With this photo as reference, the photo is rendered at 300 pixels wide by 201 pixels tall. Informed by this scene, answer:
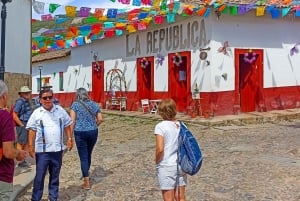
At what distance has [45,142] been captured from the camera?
6.07 m

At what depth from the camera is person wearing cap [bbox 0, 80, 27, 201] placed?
4039 mm

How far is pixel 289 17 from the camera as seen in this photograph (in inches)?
725

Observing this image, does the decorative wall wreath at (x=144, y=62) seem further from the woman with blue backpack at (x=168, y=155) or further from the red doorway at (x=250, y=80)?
the woman with blue backpack at (x=168, y=155)

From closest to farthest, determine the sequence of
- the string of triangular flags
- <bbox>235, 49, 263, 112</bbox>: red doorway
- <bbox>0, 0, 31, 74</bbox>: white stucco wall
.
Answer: <bbox>0, 0, 31, 74</bbox>: white stucco wall < the string of triangular flags < <bbox>235, 49, 263, 112</bbox>: red doorway

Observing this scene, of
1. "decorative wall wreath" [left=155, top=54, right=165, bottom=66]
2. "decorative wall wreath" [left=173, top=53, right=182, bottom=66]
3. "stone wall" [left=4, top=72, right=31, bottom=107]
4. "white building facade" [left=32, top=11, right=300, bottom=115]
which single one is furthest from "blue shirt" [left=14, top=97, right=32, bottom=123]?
"decorative wall wreath" [left=155, top=54, right=165, bottom=66]

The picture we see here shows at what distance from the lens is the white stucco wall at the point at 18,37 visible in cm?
1316

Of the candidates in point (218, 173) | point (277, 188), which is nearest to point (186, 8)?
point (218, 173)

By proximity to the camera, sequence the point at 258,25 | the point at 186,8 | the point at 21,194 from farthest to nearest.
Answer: the point at 258,25
the point at 186,8
the point at 21,194

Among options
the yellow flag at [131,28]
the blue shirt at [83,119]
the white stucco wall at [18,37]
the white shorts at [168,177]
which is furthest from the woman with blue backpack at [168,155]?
the yellow flag at [131,28]

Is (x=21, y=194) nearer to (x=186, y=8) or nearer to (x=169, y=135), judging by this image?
(x=169, y=135)

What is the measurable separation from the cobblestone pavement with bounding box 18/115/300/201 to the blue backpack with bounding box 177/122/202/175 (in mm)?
1864

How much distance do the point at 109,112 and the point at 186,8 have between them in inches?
283

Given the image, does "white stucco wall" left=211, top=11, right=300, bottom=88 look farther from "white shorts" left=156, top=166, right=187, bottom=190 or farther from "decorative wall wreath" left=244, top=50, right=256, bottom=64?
"white shorts" left=156, top=166, right=187, bottom=190

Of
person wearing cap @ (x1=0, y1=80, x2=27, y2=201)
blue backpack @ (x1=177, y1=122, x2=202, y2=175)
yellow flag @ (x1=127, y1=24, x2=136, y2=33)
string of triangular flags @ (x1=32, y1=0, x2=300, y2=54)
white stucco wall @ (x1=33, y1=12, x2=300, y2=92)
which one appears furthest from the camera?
yellow flag @ (x1=127, y1=24, x2=136, y2=33)
